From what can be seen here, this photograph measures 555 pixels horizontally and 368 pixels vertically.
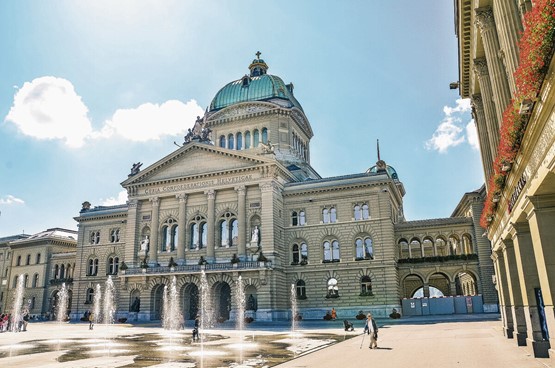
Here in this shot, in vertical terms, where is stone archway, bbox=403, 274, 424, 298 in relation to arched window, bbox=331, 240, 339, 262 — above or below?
below

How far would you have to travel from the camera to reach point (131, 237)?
56.2 metres

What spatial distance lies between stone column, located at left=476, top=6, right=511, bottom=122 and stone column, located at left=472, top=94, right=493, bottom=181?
6954mm

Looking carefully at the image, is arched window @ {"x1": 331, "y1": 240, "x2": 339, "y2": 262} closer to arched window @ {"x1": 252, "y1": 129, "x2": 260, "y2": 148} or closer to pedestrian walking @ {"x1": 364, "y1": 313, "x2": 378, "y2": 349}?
arched window @ {"x1": 252, "y1": 129, "x2": 260, "y2": 148}

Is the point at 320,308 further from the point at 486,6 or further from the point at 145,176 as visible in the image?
the point at 486,6

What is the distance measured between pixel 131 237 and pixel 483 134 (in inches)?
1768

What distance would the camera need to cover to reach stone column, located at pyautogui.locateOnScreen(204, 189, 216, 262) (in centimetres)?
5153

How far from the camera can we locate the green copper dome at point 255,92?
6644 centimetres

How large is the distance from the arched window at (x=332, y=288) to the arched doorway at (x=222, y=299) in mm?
11694

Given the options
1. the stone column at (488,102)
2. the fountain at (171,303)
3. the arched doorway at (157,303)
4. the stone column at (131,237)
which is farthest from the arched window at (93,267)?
the stone column at (488,102)

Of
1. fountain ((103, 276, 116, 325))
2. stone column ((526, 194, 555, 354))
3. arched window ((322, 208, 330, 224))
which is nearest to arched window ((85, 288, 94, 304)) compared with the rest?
fountain ((103, 276, 116, 325))

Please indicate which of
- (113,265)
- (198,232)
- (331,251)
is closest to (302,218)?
(331,251)

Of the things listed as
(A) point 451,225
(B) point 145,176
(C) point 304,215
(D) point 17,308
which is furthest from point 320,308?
(D) point 17,308

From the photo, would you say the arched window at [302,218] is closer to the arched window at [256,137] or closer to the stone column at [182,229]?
the stone column at [182,229]

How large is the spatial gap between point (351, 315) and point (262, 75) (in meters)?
40.5
